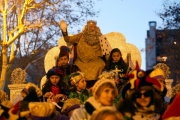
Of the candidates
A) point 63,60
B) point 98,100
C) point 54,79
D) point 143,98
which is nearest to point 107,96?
point 98,100

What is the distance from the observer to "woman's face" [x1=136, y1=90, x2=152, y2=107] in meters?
4.28

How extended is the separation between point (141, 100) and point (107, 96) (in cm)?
43

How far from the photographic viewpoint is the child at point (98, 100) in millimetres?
4203

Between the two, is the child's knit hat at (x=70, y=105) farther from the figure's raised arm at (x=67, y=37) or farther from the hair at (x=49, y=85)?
the figure's raised arm at (x=67, y=37)

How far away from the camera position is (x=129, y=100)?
435 centimetres

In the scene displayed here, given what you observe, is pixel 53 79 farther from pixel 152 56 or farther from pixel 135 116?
pixel 152 56

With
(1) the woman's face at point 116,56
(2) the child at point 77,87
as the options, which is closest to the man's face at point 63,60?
(1) the woman's face at point 116,56

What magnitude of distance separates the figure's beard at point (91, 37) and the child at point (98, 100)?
193 inches

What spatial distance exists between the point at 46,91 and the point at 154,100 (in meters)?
3.81

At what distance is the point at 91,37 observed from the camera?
31.1 ft

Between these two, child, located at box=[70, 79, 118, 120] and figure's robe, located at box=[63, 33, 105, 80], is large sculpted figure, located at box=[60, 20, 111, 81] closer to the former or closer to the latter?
figure's robe, located at box=[63, 33, 105, 80]

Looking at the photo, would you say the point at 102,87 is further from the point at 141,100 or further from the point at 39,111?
the point at 39,111

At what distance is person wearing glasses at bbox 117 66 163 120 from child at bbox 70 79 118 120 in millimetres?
179

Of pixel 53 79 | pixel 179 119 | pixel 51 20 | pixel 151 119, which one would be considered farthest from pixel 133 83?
pixel 51 20
